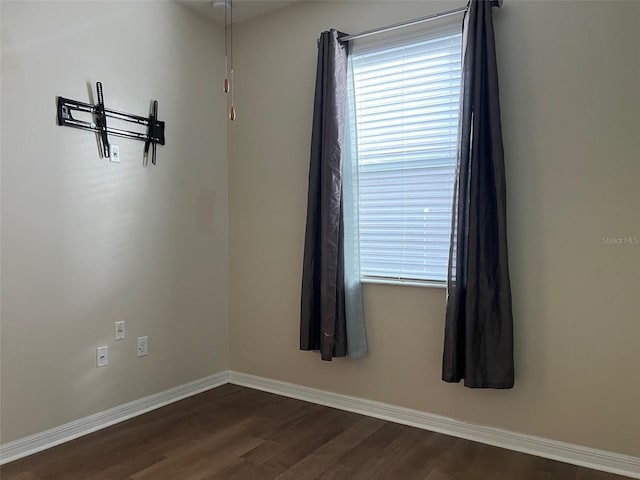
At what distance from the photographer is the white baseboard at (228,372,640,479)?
2344mm

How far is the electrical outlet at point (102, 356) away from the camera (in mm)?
2803

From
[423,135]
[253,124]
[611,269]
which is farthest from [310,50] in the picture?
[611,269]

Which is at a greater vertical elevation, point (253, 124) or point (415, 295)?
point (253, 124)

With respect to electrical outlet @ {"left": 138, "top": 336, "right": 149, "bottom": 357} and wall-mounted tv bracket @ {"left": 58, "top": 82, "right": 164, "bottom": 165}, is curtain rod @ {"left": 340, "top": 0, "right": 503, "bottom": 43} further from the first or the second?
electrical outlet @ {"left": 138, "top": 336, "right": 149, "bottom": 357}

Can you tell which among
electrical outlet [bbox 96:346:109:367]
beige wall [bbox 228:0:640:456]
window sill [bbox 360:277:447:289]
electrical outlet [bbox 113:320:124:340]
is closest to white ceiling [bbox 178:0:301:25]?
beige wall [bbox 228:0:640:456]

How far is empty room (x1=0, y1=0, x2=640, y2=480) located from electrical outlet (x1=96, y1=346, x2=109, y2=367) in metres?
0.02

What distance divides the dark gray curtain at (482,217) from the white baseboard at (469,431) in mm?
342

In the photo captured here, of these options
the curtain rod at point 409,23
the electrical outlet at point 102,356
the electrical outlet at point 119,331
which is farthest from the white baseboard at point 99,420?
the curtain rod at point 409,23

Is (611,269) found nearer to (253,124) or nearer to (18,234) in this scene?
(253,124)

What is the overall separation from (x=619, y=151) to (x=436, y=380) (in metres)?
1.49

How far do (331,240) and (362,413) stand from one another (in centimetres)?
107

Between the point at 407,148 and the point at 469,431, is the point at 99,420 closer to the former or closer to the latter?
the point at 469,431

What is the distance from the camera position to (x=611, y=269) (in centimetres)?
233

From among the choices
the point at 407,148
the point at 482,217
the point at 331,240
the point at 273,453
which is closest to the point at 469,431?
the point at 273,453
